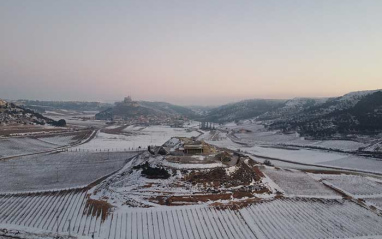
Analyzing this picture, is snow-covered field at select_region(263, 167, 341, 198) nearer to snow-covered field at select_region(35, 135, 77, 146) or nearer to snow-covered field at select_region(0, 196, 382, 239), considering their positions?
snow-covered field at select_region(0, 196, 382, 239)

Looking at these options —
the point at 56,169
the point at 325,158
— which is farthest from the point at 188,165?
the point at 325,158

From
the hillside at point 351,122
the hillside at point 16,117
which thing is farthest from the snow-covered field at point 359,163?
the hillside at point 16,117

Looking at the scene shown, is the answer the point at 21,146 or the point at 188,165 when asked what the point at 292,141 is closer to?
the point at 188,165

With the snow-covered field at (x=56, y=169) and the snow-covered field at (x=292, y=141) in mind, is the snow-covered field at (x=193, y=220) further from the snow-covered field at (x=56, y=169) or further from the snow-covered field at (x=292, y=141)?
the snow-covered field at (x=292, y=141)

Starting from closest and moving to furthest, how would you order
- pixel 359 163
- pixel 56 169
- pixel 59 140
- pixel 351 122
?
1. pixel 56 169
2. pixel 359 163
3. pixel 59 140
4. pixel 351 122

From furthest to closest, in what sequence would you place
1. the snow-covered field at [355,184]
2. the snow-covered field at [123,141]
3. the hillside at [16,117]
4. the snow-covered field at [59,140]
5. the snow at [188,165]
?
the hillside at [16,117] < the snow-covered field at [59,140] < the snow-covered field at [123,141] < the snow-covered field at [355,184] < the snow at [188,165]

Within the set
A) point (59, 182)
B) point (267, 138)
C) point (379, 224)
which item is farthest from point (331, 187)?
point (267, 138)
